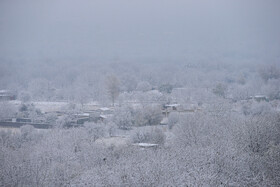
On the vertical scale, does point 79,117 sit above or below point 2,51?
below

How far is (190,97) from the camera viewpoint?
147ft

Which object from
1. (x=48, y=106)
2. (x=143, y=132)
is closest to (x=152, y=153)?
(x=143, y=132)

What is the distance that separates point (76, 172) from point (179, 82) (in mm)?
43306

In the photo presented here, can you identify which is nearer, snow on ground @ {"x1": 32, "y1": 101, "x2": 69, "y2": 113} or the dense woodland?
the dense woodland

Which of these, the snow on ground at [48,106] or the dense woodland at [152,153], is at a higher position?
the snow on ground at [48,106]

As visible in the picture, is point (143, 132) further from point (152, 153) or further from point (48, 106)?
point (48, 106)

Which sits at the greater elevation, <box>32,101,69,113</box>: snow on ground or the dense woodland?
<box>32,101,69,113</box>: snow on ground

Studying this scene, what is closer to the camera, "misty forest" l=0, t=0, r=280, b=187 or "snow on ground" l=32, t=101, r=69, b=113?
"misty forest" l=0, t=0, r=280, b=187

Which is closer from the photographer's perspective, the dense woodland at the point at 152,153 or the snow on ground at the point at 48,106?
the dense woodland at the point at 152,153

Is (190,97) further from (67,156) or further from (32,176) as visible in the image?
(32,176)

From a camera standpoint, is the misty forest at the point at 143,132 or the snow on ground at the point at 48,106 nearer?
the misty forest at the point at 143,132

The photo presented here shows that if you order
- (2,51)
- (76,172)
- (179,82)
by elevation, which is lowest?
(76,172)

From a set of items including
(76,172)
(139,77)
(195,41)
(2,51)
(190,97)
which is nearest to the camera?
(76,172)

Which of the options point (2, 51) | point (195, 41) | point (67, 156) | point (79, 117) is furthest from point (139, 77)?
point (195, 41)
